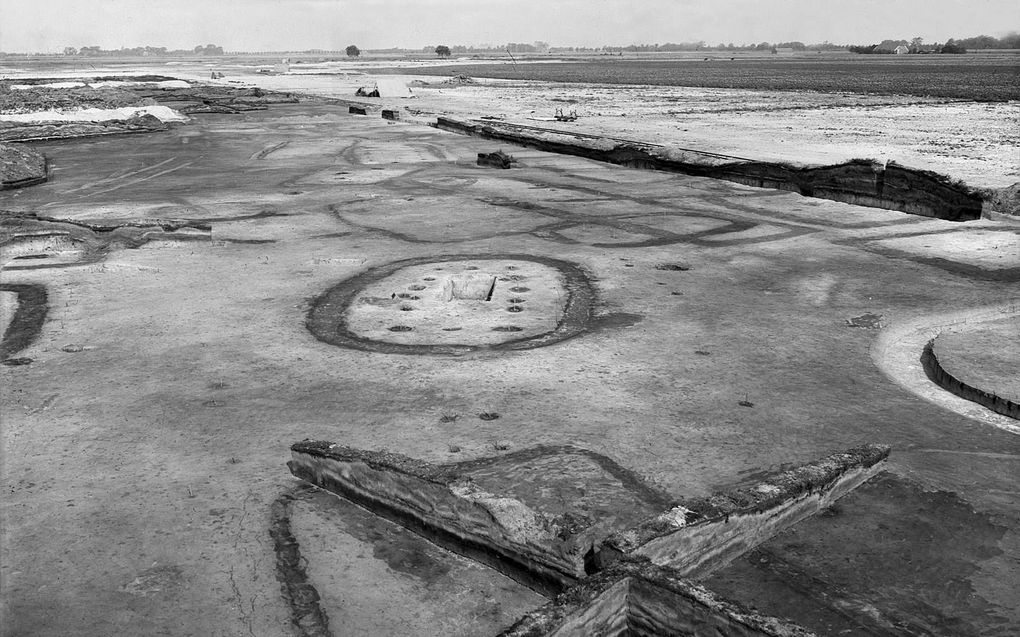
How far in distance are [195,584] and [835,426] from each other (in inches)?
99.0

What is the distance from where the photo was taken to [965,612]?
2365 millimetres

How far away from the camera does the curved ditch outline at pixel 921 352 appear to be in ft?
12.4

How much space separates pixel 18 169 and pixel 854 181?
9.92m

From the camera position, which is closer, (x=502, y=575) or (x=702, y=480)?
(x=502, y=575)

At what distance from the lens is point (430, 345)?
4.58 m

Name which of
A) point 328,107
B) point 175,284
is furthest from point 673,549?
point 328,107

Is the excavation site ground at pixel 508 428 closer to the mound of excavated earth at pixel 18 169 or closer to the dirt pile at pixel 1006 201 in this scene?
the dirt pile at pixel 1006 201

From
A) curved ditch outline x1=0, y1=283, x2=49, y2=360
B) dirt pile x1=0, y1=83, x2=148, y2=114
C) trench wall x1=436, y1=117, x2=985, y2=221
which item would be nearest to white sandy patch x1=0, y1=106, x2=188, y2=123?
dirt pile x1=0, y1=83, x2=148, y2=114

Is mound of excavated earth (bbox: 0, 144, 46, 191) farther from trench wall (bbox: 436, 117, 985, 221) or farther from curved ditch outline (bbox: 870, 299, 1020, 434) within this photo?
curved ditch outline (bbox: 870, 299, 1020, 434)

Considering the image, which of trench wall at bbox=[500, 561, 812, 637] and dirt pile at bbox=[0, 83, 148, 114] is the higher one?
dirt pile at bbox=[0, 83, 148, 114]

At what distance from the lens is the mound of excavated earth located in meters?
10.6

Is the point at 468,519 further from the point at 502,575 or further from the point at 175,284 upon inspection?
the point at 175,284

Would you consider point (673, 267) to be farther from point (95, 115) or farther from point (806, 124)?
point (95, 115)

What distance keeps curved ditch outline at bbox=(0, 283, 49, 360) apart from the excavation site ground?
0.03 m
